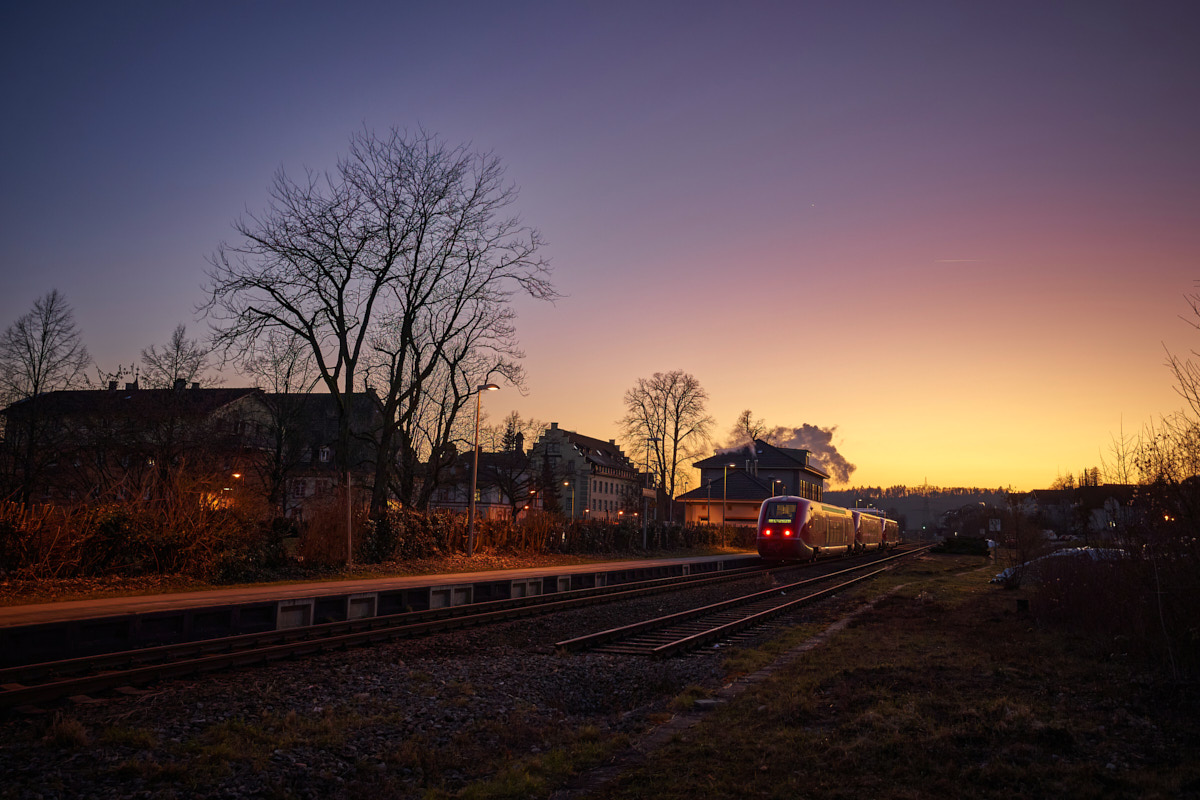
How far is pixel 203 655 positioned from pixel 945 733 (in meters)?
9.82

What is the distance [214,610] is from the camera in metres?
14.1

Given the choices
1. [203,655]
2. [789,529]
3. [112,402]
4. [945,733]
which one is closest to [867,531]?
[789,529]

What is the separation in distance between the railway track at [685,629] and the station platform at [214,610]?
5837 mm

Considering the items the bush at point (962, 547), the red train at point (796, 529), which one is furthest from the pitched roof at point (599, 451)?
the red train at point (796, 529)

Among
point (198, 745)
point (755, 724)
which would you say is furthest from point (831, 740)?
point (198, 745)

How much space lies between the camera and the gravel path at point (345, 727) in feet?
20.2

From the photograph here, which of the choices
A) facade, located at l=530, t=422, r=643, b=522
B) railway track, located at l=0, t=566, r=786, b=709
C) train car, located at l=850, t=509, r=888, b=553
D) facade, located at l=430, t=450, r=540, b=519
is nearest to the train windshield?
train car, located at l=850, t=509, r=888, b=553

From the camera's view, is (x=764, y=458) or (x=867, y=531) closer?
Result: (x=867, y=531)

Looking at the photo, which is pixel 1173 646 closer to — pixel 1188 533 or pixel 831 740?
pixel 1188 533

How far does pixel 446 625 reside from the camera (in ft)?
49.9

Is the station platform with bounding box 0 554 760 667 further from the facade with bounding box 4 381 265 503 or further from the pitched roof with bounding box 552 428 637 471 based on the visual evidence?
the pitched roof with bounding box 552 428 637 471

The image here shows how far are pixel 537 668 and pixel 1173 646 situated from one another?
8.07 metres

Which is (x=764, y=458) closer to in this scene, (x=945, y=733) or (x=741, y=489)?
(x=741, y=489)

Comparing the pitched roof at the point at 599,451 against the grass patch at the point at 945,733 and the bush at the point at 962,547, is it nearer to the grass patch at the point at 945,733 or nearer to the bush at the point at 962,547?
the bush at the point at 962,547
